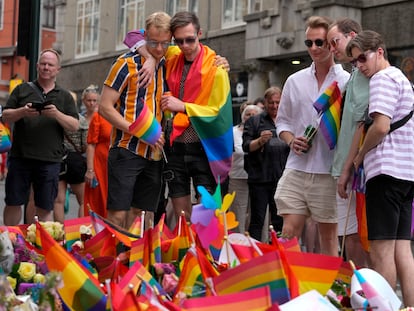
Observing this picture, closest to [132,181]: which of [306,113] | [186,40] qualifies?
[186,40]

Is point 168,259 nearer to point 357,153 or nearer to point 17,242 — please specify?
point 17,242

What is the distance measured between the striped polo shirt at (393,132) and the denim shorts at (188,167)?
Answer: 1.24 m

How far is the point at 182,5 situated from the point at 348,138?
20275mm

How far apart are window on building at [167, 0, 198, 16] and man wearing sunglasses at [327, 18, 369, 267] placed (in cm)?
1908

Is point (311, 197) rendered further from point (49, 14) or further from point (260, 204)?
point (49, 14)

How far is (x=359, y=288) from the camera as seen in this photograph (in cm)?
283

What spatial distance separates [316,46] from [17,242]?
2501 mm

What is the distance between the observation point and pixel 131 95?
5723mm

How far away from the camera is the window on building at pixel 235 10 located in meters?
22.4

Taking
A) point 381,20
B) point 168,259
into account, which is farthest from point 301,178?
point 381,20

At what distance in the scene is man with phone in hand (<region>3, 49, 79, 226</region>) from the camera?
7.26 metres

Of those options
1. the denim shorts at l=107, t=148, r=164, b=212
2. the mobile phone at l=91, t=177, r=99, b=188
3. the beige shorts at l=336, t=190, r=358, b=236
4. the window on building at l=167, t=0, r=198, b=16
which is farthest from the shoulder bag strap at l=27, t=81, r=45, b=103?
the window on building at l=167, t=0, r=198, b=16

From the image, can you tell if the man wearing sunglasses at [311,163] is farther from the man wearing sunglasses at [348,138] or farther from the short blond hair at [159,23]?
the short blond hair at [159,23]

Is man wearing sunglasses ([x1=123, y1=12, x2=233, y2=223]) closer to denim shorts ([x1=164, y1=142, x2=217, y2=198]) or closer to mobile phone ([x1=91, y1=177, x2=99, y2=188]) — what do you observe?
denim shorts ([x1=164, y1=142, x2=217, y2=198])
